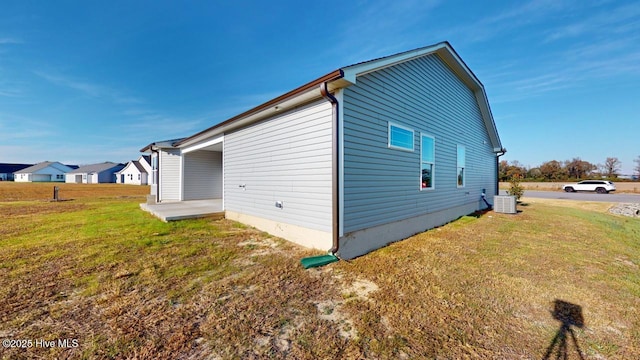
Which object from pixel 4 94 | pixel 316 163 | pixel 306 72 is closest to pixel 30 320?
pixel 316 163

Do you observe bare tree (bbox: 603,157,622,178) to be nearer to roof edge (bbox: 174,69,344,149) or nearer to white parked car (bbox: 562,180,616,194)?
white parked car (bbox: 562,180,616,194)

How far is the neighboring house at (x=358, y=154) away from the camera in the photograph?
4375 millimetres

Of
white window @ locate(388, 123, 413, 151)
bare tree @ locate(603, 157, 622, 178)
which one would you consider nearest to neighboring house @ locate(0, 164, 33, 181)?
white window @ locate(388, 123, 413, 151)

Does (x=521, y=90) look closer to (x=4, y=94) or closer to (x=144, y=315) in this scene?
(x=144, y=315)

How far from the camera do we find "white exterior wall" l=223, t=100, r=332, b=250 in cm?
451

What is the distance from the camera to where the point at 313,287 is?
3.24m

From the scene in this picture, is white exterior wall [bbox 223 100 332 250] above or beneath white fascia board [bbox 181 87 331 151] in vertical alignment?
beneath

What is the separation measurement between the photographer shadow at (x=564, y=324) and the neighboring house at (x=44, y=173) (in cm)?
8482

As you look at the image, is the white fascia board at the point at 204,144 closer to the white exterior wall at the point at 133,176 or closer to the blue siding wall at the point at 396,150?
the blue siding wall at the point at 396,150

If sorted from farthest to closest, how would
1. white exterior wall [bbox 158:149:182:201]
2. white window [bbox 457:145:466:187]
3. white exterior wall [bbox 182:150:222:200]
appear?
white exterior wall [bbox 158:149:182:201] → white exterior wall [bbox 182:150:222:200] → white window [bbox 457:145:466:187]

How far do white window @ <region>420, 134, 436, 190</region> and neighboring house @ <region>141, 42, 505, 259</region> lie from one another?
0.03 metres

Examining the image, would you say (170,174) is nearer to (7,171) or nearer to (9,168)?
(7,171)

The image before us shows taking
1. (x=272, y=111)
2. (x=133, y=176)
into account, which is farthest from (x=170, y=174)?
(x=133, y=176)

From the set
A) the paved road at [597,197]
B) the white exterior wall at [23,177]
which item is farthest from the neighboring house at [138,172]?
the paved road at [597,197]
